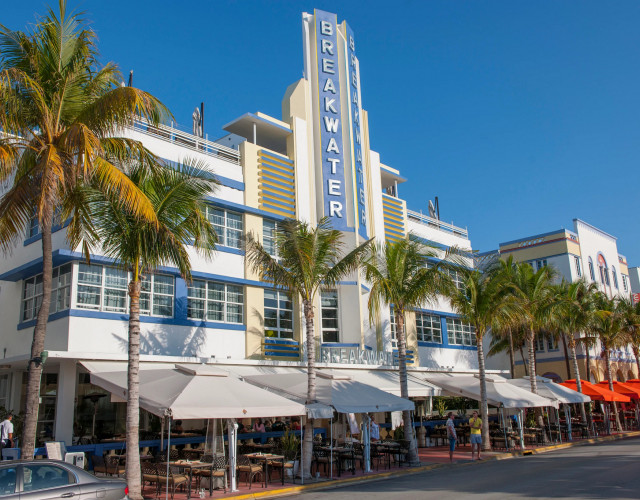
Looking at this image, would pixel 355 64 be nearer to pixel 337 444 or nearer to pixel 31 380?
pixel 337 444

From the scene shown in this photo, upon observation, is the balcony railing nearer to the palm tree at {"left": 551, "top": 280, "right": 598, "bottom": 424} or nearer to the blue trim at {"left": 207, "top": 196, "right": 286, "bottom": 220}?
the palm tree at {"left": 551, "top": 280, "right": 598, "bottom": 424}

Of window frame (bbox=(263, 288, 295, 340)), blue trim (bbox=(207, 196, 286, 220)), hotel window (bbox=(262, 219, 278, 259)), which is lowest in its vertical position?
window frame (bbox=(263, 288, 295, 340))

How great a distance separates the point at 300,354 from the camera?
2575 centimetres

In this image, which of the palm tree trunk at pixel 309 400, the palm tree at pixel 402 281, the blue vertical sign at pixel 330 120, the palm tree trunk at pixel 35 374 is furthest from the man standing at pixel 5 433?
the blue vertical sign at pixel 330 120

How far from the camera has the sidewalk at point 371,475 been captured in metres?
Result: 15.4

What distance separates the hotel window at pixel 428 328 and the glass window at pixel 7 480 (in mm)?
26820

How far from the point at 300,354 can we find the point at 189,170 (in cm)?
1229

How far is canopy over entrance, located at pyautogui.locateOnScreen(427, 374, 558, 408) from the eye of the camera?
2508 cm

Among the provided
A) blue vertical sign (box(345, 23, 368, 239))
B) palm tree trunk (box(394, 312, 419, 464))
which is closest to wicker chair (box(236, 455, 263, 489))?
palm tree trunk (box(394, 312, 419, 464))

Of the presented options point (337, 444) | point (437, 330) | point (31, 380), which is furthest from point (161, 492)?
point (437, 330)

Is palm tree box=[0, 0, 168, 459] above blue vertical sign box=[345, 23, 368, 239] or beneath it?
beneath

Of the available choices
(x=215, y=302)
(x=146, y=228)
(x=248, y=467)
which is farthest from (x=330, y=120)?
(x=248, y=467)

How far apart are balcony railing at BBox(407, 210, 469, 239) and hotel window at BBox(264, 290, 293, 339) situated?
1223 centimetres

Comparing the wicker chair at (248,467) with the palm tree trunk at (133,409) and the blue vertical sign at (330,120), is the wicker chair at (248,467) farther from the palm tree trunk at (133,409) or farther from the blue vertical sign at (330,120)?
the blue vertical sign at (330,120)
